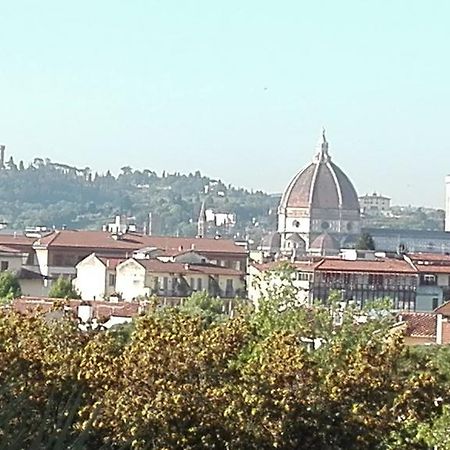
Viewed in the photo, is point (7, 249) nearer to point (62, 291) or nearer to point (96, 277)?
point (96, 277)

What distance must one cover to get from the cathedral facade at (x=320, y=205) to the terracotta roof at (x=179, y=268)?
54849mm

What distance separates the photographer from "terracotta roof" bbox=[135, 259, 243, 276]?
65.1 m

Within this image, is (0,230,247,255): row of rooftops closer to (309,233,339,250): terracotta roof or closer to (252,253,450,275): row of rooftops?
(252,253,450,275): row of rooftops

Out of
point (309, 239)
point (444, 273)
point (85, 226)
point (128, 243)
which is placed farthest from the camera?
point (85, 226)

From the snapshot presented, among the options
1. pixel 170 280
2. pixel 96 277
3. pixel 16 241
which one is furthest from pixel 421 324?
pixel 16 241

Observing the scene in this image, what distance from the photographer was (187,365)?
573 inches

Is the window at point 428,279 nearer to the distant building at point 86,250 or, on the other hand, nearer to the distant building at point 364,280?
the distant building at point 364,280

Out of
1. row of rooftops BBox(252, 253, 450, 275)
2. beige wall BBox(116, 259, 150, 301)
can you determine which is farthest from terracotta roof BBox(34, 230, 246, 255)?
row of rooftops BBox(252, 253, 450, 275)

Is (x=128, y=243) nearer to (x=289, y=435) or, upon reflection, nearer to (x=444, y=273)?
(x=444, y=273)

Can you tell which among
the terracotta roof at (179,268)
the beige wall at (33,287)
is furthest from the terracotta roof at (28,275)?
the terracotta roof at (179,268)

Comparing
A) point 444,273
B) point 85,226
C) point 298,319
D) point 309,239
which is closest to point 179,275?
point 444,273

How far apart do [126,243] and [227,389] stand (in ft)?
229

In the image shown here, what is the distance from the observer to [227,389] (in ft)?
46.3

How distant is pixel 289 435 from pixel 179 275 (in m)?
50.9
